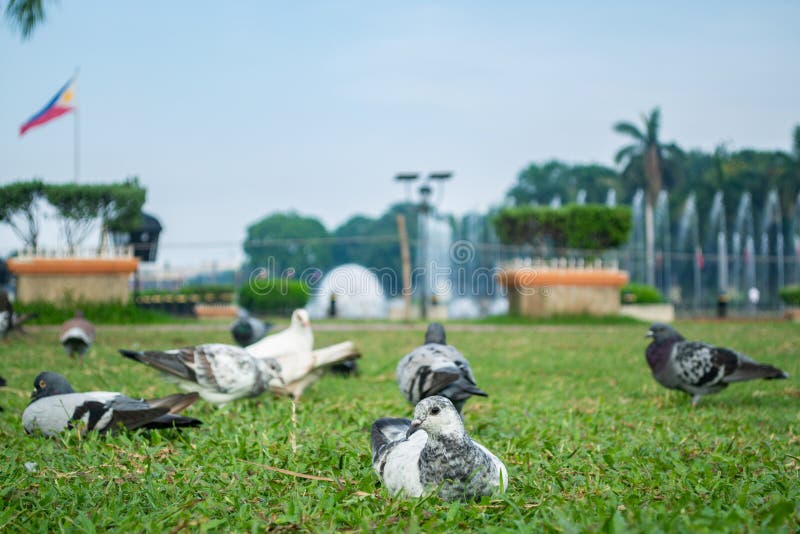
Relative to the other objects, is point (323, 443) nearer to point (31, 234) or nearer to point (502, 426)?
point (502, 426)

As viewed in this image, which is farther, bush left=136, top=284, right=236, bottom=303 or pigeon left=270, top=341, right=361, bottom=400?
bush left=136, top=284, right=236, bottom=303

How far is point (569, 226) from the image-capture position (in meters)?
34.9

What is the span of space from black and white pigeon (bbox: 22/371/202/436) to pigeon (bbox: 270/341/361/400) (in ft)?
6.15

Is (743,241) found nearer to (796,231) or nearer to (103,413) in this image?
(796,231)

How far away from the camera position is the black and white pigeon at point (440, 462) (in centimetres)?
328

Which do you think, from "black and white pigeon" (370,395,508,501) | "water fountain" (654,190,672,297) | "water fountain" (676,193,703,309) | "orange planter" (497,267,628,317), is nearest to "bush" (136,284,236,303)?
"orange planter" (497,267,628,317)

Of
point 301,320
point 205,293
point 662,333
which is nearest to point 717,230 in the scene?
point 205,293

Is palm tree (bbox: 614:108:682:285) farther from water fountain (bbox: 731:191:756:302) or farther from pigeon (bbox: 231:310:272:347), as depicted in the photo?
pigeon (bbox: 231:310:272:347)

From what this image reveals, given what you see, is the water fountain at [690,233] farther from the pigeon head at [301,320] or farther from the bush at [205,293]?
the pigeon head at [301,320]

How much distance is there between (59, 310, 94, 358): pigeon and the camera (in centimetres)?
1020

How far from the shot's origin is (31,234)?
2353 cm

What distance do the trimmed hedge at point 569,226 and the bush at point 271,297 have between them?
33.5 ft

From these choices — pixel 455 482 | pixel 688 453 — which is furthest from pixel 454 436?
pixel 688 453

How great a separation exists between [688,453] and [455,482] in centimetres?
207
